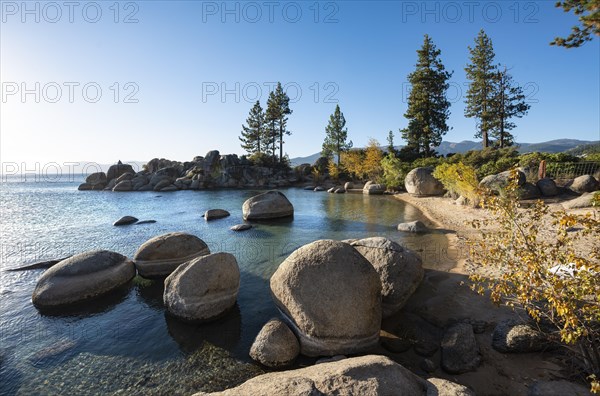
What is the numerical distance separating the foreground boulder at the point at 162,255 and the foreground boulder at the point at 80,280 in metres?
0.66

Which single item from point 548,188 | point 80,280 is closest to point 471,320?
point 80,280

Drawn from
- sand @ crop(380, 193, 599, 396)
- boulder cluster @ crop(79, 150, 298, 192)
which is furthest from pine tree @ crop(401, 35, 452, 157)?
sand @ crop(380, 193, 599, 396)

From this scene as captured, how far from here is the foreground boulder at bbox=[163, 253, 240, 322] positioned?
315 inches

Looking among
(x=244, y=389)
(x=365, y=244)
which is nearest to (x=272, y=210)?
(x=365, y=244)

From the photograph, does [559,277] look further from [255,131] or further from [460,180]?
[255,131]

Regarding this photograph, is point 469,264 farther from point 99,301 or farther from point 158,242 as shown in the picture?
point 99,301

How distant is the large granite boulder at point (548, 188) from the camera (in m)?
19.7

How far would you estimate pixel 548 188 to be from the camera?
1972 centimetres

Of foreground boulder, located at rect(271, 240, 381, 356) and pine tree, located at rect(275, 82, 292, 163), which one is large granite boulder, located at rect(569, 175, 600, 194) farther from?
pine tree, located at rect(275, 82, 292, 163)

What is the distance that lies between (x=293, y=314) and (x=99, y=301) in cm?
724

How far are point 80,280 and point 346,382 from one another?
9.65m

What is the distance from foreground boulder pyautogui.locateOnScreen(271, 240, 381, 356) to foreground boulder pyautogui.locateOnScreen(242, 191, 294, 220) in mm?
14924

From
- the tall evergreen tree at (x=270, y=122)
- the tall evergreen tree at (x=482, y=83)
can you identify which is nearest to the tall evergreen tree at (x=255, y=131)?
the tall evergreen tree at (x=270, y=122)

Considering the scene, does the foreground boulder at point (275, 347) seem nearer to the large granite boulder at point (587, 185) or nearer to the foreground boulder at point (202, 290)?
the foreground boulder at point (202, 290)
